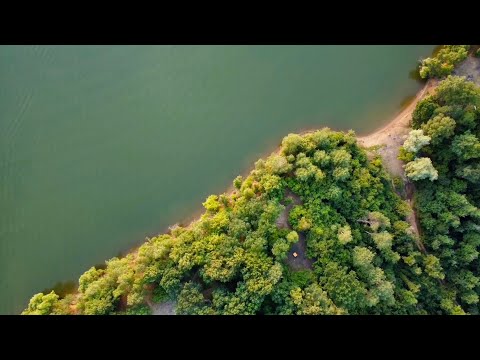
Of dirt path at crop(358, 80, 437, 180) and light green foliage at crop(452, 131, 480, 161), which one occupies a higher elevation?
dirt path at crop(358, 80, 437, 180)

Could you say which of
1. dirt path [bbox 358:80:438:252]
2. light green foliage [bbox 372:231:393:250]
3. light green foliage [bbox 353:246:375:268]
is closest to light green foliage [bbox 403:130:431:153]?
dirt path [bbox 358:80:438:252]

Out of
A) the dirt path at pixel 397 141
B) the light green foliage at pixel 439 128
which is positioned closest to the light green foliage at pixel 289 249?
the dirt path at pixel 397 141

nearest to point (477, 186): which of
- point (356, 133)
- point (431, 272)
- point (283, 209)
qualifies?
point (431, 272)

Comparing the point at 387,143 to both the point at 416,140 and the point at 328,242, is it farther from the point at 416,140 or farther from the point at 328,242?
the point at 328,242

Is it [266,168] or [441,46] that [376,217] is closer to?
[266,168]

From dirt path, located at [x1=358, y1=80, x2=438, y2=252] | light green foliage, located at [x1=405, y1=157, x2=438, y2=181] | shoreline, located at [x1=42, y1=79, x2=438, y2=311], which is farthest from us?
shoreline, located at [x1=42, y1=79, x2=438, y2=311]

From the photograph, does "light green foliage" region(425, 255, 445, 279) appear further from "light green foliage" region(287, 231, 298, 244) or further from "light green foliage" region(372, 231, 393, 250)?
"light green foliage" region(287, 231, 298, 244)
